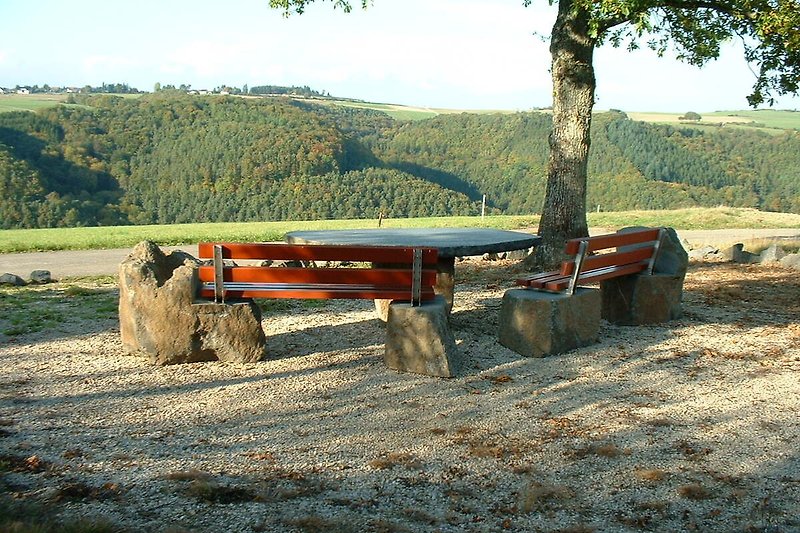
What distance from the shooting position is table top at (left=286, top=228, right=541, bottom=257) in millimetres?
7652

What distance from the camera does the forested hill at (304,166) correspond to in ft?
172

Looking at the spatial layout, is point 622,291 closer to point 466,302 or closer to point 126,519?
point 466,302

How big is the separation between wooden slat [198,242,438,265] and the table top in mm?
580

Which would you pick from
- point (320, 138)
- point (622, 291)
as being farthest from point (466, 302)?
point (320, 138)

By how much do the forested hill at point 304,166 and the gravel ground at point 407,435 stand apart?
3820cm

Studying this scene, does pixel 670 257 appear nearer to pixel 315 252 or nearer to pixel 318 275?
pixel 318 275

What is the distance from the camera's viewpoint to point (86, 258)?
19281mm

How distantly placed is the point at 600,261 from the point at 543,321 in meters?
1.11

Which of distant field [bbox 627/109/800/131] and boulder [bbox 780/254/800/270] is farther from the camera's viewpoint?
distant field [bbox 627/109/800/131]

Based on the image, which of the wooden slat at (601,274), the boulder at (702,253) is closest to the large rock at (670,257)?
the wooden slat at (601,274)

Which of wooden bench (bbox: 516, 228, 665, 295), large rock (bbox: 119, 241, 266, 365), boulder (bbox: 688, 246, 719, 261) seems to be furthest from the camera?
boulder (bbox: 688, 246, 719, 261)

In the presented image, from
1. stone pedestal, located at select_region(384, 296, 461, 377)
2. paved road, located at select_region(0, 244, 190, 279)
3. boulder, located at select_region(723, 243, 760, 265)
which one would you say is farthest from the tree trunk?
paved road, located at select_region(0, 244, 190, 279)

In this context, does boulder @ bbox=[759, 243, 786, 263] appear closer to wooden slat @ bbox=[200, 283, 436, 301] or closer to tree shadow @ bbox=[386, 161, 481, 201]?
wooden slat @ bbox=[200, 283, 436, 301]

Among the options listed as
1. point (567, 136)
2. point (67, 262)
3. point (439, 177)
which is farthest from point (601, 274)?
point (439, 177)
